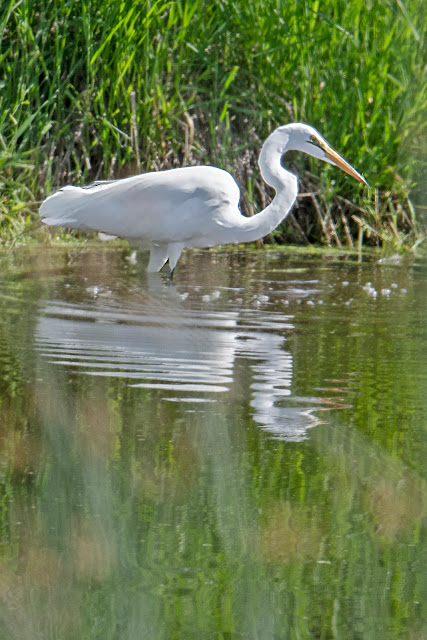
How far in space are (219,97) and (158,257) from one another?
4.38 feet

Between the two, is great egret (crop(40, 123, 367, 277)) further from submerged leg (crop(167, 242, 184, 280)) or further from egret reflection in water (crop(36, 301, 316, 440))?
egret reflection in water (crop(36, 301, 316, 440))

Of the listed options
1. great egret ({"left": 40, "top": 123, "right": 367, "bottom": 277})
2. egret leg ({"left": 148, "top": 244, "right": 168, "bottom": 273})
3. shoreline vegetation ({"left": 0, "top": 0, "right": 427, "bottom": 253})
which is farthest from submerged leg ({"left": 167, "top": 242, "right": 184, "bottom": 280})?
shoreline vegetation ({"left": 0, "top": 0, "right": 427, "bottom": 253})

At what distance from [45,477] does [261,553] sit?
52 centimetres

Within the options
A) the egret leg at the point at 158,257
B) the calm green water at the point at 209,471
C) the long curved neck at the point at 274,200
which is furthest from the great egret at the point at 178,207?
the calm green water at the point at 209,471

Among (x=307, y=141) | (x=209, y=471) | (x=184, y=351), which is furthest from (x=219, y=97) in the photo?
(x=209, y=471)

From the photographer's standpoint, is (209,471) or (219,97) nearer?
(209,471)

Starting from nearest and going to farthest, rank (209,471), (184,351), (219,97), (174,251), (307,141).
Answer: (209,471)
(184,351)
(174,251)
(307,141)
(219,97)

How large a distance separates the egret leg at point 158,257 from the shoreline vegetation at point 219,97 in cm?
79

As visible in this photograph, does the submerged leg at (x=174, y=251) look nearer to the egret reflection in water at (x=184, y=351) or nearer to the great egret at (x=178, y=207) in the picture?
the great egret at (x=178, y=207)

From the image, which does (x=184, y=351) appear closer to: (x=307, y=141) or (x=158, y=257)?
(x=158, y=257)

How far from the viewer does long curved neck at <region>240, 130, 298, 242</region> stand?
4.95 meters

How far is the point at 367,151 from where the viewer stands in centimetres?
613

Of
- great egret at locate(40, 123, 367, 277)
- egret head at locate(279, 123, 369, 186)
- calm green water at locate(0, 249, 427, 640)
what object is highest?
egret head at locate(279, 123, 369, 186)

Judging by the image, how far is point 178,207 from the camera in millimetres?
4891
